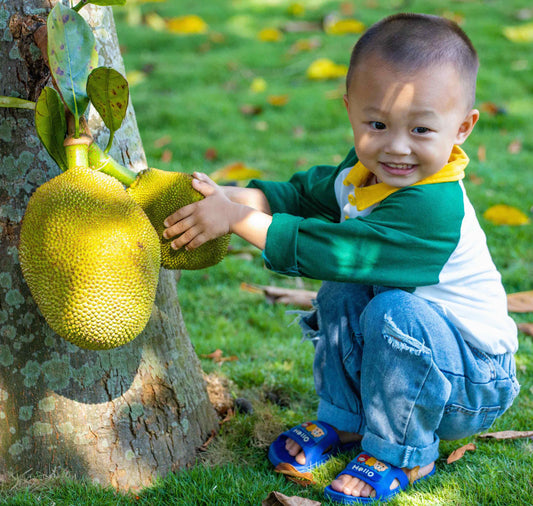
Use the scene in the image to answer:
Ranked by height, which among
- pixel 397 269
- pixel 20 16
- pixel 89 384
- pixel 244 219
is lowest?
pixel 89 384

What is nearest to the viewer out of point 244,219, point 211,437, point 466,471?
point 244,219

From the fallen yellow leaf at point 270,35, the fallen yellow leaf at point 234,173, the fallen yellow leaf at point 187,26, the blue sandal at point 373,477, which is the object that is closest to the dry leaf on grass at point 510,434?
the blue sandal at point 373,477

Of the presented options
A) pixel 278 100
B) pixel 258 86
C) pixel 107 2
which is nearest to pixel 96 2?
pixel 107 2

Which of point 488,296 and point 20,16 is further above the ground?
point 20,16

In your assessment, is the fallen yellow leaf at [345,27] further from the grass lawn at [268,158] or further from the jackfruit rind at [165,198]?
the jackfruit rind at [165,198]

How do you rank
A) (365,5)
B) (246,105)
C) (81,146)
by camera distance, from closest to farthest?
(81,146)
(246,105)
(365,5)

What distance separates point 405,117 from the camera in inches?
48.6

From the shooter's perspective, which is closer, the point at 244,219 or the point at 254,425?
the point at 244,219

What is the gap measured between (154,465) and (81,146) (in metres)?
0.70

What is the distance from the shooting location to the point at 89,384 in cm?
129

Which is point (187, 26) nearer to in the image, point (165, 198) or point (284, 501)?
point (165, 198)

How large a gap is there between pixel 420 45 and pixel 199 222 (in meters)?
0.54

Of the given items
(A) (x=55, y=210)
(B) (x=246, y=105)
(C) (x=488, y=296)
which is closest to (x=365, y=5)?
(B) (x=246, y=105)

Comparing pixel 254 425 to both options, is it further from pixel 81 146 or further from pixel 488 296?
pixel 81 146
